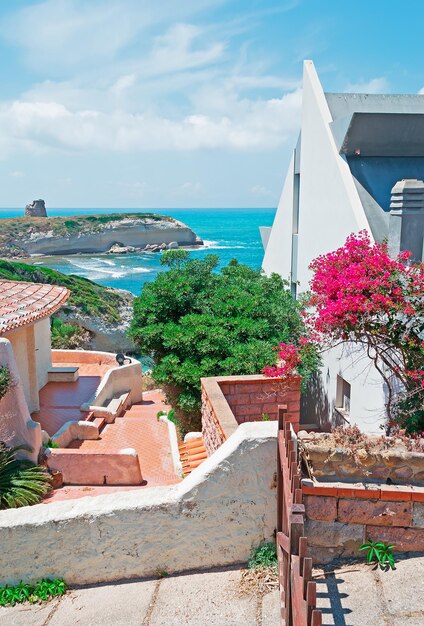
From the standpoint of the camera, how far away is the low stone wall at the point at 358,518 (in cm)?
537

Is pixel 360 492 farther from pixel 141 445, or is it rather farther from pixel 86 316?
pixel 86 316

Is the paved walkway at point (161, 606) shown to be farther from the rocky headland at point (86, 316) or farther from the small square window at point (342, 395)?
the rocky headland at point (86, 316)

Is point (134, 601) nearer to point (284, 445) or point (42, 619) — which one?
point (42, 619)

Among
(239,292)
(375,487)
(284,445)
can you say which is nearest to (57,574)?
(284,445)

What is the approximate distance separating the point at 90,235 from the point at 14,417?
372 ft

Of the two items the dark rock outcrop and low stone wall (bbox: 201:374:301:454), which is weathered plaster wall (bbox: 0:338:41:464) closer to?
low stone wall (bbox: 201:374:301:454)

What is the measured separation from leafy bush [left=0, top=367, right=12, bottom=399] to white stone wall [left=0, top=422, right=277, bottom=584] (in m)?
3.60

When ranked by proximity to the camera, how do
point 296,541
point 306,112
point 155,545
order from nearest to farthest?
point 296,541
point 155,545
point 306,112

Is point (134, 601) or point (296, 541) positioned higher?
point (296, 541)

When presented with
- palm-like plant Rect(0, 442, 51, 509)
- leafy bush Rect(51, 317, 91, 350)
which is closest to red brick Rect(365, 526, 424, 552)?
palm-like plant Rect(0, 442, 51, 509)

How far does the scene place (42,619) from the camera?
5938 mm

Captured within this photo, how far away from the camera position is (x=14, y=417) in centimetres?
1018

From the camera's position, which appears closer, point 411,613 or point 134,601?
point 411,613

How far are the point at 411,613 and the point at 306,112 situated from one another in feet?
40.1
